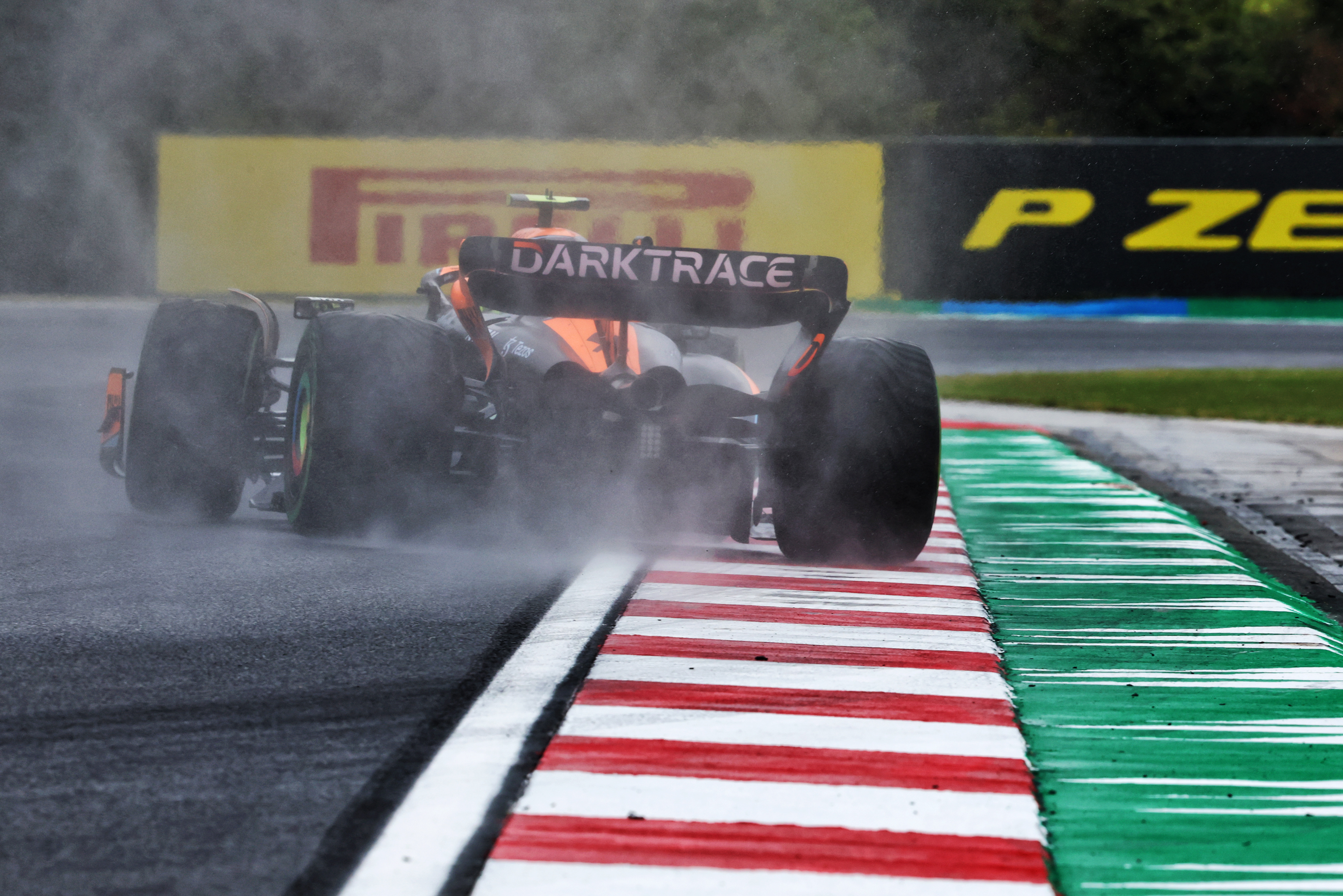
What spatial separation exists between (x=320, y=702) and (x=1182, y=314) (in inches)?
730

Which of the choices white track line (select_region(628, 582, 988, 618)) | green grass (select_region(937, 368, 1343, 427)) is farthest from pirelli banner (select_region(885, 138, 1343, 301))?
white track line (select_region(628, 582, 988, 618))

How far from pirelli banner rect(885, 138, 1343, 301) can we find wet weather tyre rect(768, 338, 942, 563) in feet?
47.6

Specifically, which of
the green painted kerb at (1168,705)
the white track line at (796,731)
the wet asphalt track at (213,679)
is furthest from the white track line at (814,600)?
the white track line at (796,731)

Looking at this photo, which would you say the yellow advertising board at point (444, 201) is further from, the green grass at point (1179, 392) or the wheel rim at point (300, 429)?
the wheel rim at point (300, 429)

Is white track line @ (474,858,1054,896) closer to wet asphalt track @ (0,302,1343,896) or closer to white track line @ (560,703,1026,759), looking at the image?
wet asphalt track @ (0,302,1343,896)

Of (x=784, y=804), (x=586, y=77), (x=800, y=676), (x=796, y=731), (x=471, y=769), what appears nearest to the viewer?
(x=784, y=804)

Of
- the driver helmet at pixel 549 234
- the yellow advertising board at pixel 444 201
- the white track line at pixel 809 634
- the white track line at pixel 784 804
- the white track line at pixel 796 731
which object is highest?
the yellow advertising board at pixel 444 201

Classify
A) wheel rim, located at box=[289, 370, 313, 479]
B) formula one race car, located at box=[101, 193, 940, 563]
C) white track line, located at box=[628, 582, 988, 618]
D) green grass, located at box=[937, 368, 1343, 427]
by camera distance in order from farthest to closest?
green grass, located at box=[937, 368, 1343, 427], wheel rim, located at box=[289, 370, 313, 479], formula one race car, located at box=[101, 193, 940, 563], white track line, located at box=[628, 582, 988, 618]

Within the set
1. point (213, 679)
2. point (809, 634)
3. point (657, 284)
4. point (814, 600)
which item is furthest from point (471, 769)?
point (657, 284)

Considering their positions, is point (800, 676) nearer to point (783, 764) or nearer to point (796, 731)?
point (796, 731)

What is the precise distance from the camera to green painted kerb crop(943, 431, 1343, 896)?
313cm

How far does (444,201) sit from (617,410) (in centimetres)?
1425

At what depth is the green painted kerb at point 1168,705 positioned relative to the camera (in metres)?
3.13

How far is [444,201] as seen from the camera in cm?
1989
